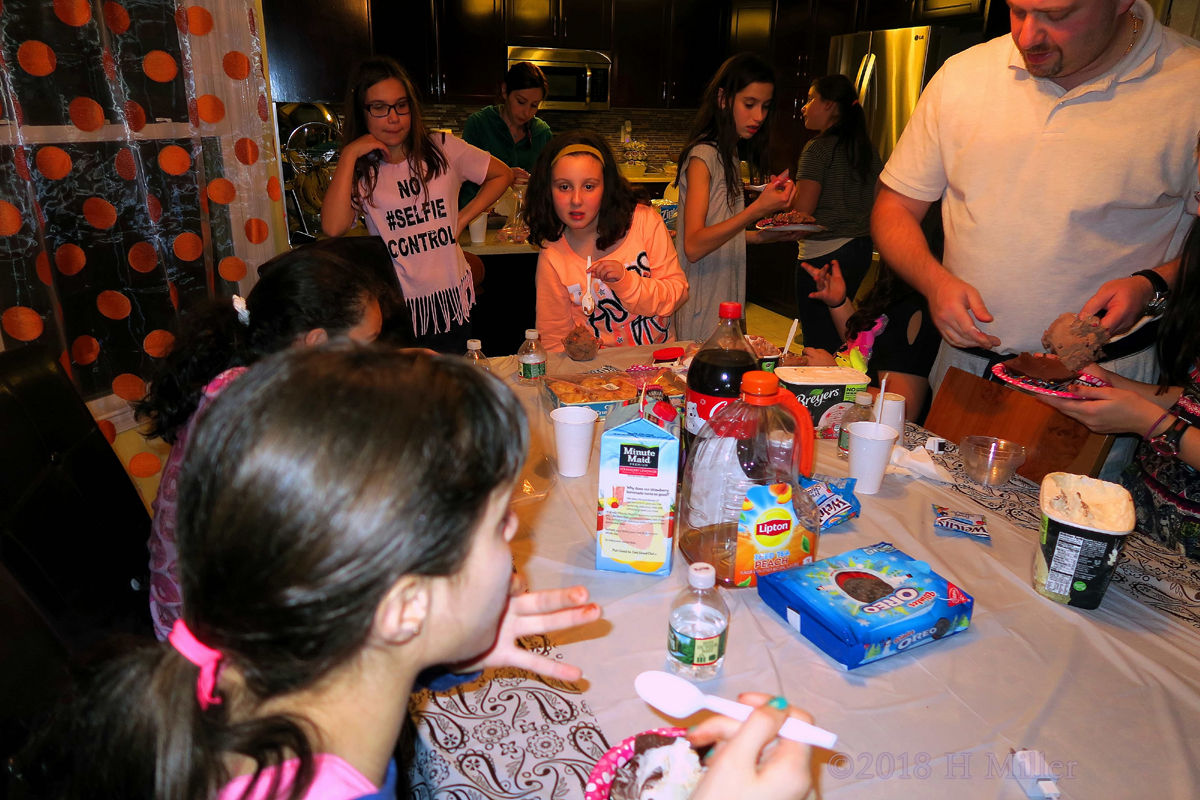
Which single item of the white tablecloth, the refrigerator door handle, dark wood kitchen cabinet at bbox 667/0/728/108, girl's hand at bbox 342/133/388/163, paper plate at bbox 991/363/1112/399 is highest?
dark wood kitchen cabinet at bbox 667/0/728/108

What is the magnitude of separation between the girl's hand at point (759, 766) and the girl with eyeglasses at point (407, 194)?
7.32 feet

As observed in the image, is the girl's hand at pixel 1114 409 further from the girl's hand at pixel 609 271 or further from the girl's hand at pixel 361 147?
the girl's hand at pixel 361 147

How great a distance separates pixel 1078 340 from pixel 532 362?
3.98 ft

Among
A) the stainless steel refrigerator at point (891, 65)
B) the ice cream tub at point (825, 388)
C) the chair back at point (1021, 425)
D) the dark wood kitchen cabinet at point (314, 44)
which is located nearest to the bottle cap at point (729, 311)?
the ice cream tub at point (825, 388)

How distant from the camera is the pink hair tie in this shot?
611 mm

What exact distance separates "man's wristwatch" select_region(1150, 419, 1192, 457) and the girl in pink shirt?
1334mm

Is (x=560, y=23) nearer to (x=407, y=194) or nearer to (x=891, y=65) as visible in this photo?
(x=891, y=65)

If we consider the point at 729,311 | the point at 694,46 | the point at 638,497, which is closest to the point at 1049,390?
the point at 729,311

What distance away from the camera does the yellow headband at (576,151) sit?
7.55 feet

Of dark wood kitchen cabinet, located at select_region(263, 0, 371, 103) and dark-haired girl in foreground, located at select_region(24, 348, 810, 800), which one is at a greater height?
dark wood kitchen cabinet, located at select_region(263, 0, 371, 103)

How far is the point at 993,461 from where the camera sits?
140cm

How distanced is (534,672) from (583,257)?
68.3 inches

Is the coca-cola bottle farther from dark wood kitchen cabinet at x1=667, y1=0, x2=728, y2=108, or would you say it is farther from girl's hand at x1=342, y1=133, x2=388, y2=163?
dark wood kitchen cabinet at x1=667, y1=0, x2=728, y2=108

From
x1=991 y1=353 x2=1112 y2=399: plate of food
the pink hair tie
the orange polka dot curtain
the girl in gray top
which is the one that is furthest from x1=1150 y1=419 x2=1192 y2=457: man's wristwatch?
the orange polka dot curtain
